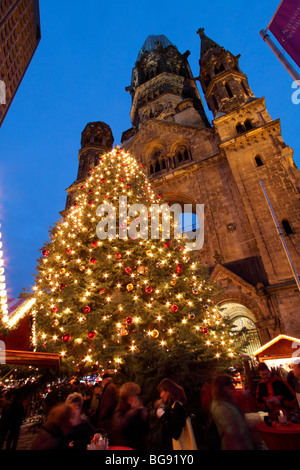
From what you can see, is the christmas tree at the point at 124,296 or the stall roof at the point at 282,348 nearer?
the christmas tree at the point at 124,296

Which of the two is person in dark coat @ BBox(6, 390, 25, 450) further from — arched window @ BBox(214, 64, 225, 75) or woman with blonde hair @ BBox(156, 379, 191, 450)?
arched window @ BBox(214, 64, 225, 75)

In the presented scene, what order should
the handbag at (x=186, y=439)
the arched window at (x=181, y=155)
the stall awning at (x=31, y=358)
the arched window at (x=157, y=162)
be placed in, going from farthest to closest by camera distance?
the arched window at (x=157, y=162)
the arched window at (x=181, y=155)
the stall awning at (x=31, y=358)
the handbag at (x=186, y=439)

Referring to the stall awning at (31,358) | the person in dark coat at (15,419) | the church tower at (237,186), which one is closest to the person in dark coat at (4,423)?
the person in dark coat at (15,419)

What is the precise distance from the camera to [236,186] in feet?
46.2

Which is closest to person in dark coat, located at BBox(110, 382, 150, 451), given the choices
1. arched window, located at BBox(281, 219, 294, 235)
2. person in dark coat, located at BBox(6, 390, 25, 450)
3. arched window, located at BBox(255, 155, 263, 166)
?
person in dark coat, located at BBox(6, 390, 25, 450)

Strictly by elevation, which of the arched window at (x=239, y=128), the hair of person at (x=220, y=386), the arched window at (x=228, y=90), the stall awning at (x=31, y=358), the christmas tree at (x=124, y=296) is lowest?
the hair of person at (x=220, y=386)

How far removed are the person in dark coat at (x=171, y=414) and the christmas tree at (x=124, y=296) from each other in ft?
1.68

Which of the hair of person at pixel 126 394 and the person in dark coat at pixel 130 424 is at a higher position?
the hair of person at pixel 126 394

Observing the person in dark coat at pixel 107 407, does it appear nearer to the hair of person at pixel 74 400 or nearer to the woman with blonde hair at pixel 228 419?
the hair of person at pixel 74 400

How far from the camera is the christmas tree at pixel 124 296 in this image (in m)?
4.47

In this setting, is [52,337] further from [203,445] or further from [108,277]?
[203,445]

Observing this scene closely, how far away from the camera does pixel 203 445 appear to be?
3750 millimetres

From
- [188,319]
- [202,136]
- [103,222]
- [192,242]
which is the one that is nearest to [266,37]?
[103,222]

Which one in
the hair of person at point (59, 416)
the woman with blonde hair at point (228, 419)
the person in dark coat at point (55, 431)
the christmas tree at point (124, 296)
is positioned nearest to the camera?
the woman with blonde hair at point (228, 419)
